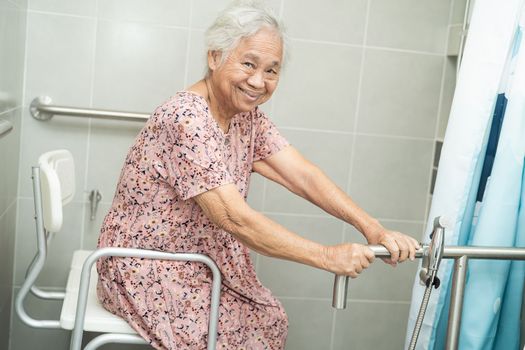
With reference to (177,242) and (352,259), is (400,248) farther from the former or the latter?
(177,242)

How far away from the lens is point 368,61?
2.59 m

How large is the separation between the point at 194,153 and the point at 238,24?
327 millimetres

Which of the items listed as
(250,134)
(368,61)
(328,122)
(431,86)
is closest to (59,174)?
(250,134)

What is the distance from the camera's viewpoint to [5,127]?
2.05 meters

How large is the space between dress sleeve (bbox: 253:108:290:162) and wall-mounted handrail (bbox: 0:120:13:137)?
2.26 feet

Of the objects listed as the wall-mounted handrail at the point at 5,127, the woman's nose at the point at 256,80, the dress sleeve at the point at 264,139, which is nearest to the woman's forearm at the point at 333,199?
the dress sleeve at the point at 264,139

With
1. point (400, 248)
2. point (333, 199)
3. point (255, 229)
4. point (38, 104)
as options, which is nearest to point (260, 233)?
point (255, 229)

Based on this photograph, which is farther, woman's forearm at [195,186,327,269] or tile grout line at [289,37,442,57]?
tile grout line at [289,37,442,57]

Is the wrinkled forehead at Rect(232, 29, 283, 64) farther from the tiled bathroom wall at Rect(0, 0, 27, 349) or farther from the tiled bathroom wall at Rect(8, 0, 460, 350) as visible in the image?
the tiled bathroom wall at Rect(0, 0, 27, 349)

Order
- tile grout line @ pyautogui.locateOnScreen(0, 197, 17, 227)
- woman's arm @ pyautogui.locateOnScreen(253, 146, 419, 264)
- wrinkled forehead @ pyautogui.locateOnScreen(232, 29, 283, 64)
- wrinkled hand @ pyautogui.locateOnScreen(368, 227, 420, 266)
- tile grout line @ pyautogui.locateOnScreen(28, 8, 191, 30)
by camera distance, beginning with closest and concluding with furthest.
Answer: wrinkled hand @ pyautogui.locateOnScreen(368, 227, 420, 266), wrinkled forehead @ pyautogui.locateOnScreen(232, 29, 283, 64), woman's arm @ pyautogui.locateOnScreen(253, 146, 419, 264), tile grout line @ pyautogui.locateOnScreen(0, 197, 17, 227), tile grout line @ pyautogui.locateOnScreen(28, 8, 191, 30)

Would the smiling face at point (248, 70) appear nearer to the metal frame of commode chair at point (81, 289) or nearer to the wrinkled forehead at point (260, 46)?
the wrinkled forehead at point (260, 46)

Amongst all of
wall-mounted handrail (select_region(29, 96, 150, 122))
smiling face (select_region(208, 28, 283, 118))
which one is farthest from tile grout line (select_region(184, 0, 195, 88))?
smiling face (select_region(208, 28, 283, 118))

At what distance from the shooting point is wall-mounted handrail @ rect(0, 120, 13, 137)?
6.52 ft

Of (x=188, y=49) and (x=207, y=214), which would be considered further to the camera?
(x=188, y=49)
